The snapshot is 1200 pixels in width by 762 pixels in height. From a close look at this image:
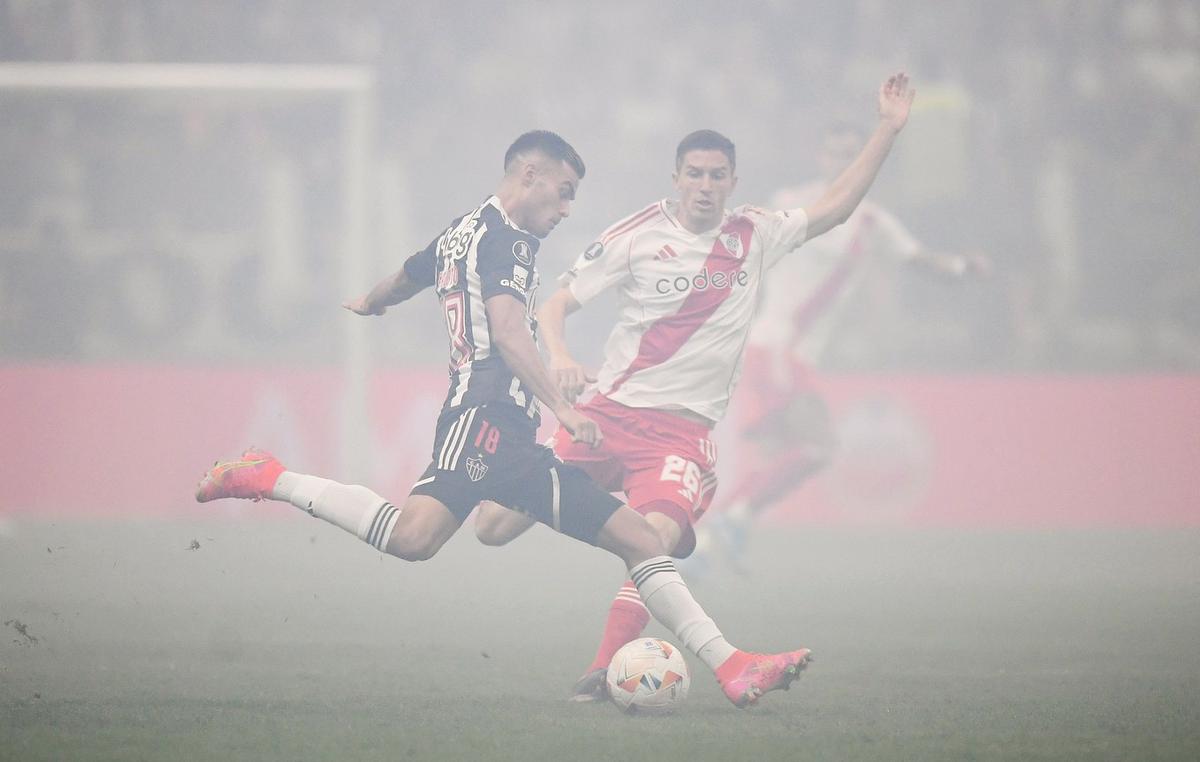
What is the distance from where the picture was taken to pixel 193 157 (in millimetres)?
19047

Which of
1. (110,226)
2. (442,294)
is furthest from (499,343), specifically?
(110,226)

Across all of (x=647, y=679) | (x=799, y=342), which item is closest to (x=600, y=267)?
(x=647, y=679)

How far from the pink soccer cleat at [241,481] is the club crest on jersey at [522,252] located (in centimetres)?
104

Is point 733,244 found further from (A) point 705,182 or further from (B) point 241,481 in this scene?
(B) point 241,481

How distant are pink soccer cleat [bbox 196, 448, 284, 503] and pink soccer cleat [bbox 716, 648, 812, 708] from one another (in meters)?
1.59

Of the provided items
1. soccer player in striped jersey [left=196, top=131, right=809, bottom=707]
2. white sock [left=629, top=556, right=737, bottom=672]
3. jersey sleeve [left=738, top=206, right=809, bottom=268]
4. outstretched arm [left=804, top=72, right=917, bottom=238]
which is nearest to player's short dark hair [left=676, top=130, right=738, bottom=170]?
jersey sleeve [left=738, top=206, right=809, bottom=268]

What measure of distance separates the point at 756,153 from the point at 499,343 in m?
15.1

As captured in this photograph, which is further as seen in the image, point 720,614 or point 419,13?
point 419,13

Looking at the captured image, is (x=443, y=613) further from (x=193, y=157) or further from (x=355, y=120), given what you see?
(x=193, y=157)

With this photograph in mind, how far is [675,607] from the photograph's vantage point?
5055 millimetres

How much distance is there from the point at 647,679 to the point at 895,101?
92.1 inches

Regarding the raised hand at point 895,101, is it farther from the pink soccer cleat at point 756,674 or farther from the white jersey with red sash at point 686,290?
the pink soccer cleat at point 756,674

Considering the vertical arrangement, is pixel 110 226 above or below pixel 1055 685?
above

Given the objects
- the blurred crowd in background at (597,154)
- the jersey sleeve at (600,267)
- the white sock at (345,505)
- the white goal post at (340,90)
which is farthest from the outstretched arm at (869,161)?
the blurred crowd in background at (597,154)
